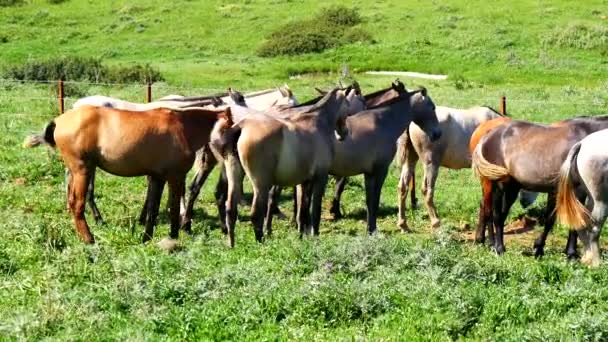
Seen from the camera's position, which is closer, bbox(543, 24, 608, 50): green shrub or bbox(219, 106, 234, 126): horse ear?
bbox(219, 106, 234, 126): horse ear

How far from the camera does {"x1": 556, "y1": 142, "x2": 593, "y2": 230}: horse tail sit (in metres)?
10.2

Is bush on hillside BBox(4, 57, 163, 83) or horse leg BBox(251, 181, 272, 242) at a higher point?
horse leg BBox(251, 181, 272, 242)

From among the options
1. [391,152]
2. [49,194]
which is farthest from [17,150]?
[391,152]

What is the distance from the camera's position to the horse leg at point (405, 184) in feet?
44.7

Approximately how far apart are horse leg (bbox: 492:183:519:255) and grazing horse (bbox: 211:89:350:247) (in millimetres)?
2125

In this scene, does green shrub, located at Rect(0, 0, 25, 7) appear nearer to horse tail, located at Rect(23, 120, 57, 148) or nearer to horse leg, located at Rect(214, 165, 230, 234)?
horse leg, located at Rect(214, 165, 230, 234)

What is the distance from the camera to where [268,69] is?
111ft

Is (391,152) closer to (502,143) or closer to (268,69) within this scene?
(502,143)

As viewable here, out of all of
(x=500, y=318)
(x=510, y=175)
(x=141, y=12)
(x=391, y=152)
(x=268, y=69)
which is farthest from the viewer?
(x=141, y=12)

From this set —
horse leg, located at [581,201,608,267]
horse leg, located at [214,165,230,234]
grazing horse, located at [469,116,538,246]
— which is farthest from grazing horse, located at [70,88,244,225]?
horse leg, located at [581,201,608,267]

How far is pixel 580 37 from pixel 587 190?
2799 cm

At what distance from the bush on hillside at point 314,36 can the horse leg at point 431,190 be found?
2448 centimetres

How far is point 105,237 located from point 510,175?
5.00 m

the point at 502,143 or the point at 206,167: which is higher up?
the point at 502,143
